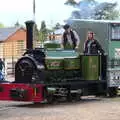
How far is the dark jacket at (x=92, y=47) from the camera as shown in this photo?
1858cm

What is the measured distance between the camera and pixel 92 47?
18609 millimetres

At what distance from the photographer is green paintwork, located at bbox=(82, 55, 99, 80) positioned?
1809 centimetres

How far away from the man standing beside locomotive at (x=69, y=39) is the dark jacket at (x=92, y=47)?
13.4 inches

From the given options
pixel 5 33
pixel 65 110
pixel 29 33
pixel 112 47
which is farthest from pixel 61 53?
pixel 5 33

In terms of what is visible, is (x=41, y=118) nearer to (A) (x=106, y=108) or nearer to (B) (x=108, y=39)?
(A) (x=106, y=108)

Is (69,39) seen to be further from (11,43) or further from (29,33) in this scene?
(11,43)

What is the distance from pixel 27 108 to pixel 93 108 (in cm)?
184

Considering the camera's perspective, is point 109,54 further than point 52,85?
Yes

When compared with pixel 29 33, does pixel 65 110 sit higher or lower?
lower

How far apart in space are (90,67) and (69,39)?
46.2 inches

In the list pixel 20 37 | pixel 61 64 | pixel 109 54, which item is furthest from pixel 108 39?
pixel 20 37

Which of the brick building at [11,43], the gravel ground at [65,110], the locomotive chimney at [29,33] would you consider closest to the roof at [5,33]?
the brick building at [11,43]

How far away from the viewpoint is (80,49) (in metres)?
19.0

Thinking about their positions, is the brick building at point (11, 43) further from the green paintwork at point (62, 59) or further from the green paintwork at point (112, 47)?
the green paintwork at point (62, 59)
